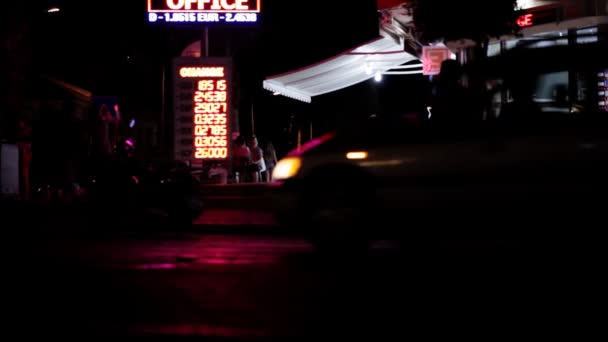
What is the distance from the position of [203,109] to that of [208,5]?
8.22 feet

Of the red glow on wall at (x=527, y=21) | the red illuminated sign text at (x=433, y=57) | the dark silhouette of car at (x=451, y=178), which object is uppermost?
the red glow on wall at (x=527, y=21)

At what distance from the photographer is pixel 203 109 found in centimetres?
1977

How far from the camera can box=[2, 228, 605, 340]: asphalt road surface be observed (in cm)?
582

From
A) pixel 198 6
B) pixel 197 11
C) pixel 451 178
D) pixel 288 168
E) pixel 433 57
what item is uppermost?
pixel 198 6

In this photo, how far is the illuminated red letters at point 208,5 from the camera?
1978 centimetres

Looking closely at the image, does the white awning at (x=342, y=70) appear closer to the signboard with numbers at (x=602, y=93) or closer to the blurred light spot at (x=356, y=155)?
the signboard with numbers at (x=602, y=93)

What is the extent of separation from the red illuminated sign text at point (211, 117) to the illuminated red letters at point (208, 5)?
1.59 metres

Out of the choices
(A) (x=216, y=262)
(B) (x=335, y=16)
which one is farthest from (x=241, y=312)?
(B) (x=335, y=16)

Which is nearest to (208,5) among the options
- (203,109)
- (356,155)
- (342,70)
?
(203,109)

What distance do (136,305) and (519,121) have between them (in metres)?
4.42

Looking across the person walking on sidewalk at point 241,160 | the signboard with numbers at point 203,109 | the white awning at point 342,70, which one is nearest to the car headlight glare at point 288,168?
the signboard with numbers at point 203,109

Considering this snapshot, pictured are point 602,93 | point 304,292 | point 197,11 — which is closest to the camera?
point 304,292

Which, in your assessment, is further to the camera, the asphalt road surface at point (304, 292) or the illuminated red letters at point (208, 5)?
the illuminated red letters at point (208, 5)

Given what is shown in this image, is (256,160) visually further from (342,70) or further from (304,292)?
(304,292)
